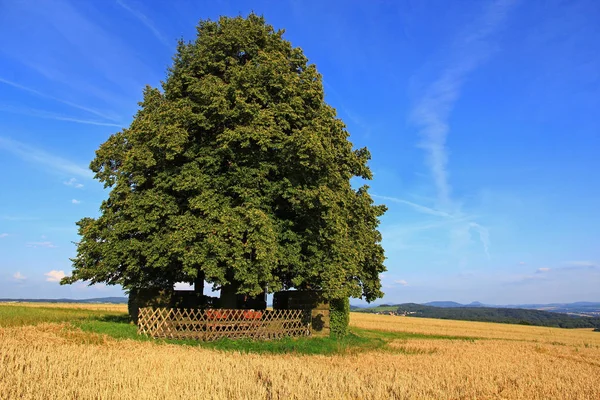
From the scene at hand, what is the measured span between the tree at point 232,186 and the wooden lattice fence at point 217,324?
73.2 inches

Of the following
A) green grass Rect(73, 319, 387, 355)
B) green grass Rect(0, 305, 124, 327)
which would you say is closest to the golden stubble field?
green grass Rect(73, 319, 387, 355)

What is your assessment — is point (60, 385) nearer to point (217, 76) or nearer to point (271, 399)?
point (271, 399)

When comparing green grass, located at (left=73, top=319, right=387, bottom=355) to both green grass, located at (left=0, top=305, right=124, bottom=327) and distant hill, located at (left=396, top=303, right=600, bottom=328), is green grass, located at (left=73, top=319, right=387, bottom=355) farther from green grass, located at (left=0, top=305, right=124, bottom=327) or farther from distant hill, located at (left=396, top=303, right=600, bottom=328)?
distant hill, located at (left=396, top=303, right=600, bottom=328)

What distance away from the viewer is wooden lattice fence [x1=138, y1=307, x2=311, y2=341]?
19594mm

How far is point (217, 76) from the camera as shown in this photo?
79.9 ft

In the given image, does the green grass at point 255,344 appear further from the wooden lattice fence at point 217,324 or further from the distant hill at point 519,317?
the distant hill at point 519,317

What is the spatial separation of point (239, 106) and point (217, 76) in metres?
4.27

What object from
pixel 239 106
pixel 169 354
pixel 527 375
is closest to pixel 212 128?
pixel 239 106

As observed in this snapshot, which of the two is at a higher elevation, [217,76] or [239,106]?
[217,76]

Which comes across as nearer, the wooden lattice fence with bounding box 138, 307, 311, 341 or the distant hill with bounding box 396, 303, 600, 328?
the wooden lattice fence with bounding box 138, 307, 311, 341

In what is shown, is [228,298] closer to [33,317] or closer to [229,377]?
[33,317]

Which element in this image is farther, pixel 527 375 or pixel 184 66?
pixel 184 66

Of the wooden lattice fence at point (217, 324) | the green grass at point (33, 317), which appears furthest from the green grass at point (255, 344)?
the green grass at point (33, 317)

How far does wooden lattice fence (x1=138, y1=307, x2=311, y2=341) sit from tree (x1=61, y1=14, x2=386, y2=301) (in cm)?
186
